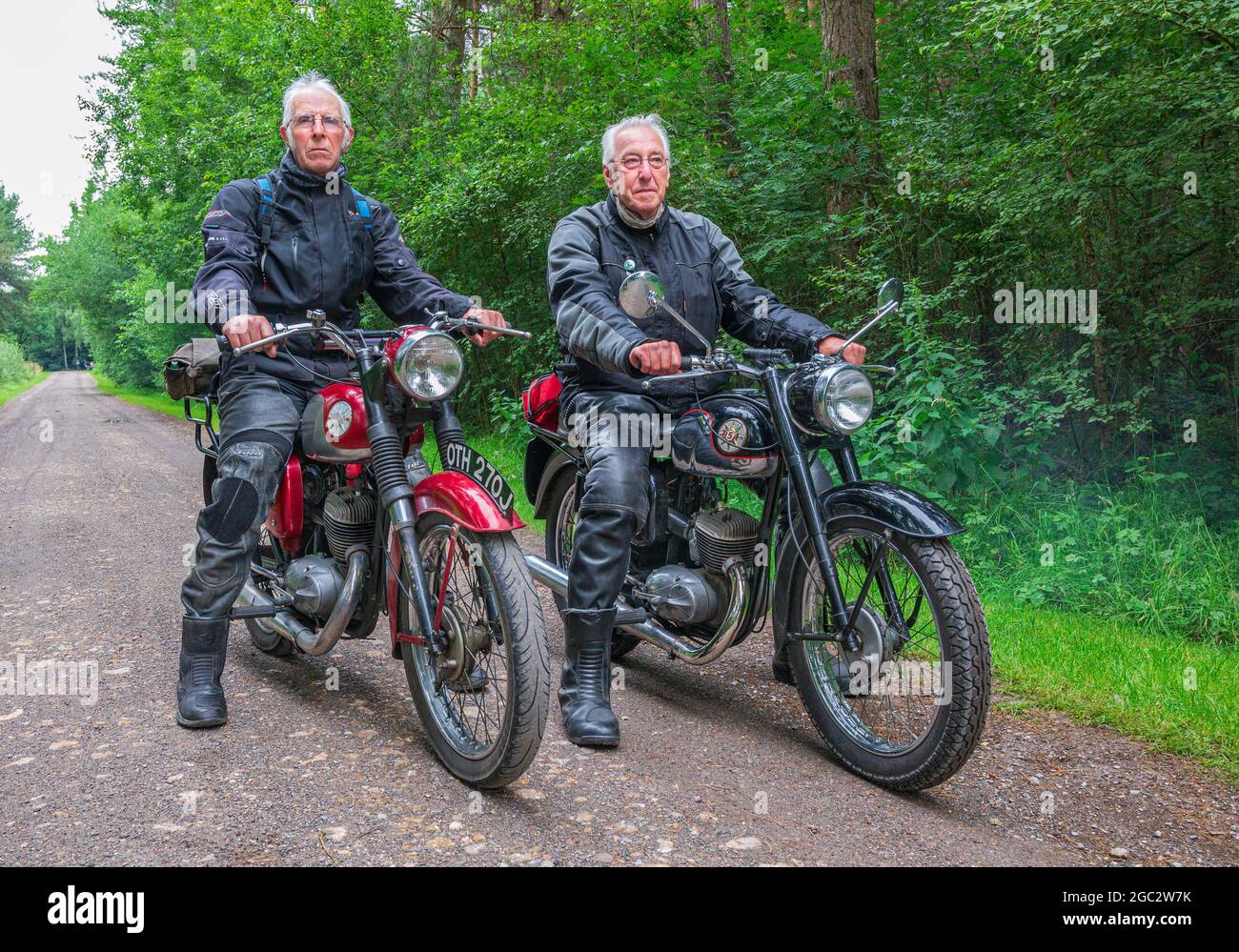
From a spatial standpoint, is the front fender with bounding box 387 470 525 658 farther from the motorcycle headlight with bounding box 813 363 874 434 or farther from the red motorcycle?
the motorcycle headlight with bounding box 813 363 874 434

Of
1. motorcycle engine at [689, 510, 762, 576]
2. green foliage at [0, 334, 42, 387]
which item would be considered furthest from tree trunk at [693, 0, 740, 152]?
green foliage at [0, 334, 42, 387]

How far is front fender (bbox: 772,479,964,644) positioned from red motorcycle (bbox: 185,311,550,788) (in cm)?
91

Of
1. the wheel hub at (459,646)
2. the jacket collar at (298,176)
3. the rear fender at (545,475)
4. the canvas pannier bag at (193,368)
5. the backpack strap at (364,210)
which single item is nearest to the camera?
the wheel hub at (459,646)

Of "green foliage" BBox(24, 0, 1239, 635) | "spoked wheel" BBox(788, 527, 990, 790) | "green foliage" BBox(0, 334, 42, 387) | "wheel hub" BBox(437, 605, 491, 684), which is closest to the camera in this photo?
"spoked wheel" BBox(788, 527, 990, 790)

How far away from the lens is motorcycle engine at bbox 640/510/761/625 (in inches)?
141

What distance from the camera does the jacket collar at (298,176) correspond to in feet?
12.4

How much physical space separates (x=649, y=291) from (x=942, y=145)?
504cm

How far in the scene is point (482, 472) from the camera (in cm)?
328

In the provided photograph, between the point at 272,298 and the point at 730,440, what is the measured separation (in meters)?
1.75

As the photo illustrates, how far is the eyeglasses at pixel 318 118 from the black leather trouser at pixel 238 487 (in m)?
0.93

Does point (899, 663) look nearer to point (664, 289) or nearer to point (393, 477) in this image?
point (664, 289)

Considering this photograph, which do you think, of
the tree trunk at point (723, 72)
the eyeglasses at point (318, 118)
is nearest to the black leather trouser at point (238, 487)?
the eyeglasses at point (318, 118)

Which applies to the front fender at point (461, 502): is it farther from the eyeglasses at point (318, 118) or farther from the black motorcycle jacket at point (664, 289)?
the eyeglasses at point (318, 118)
